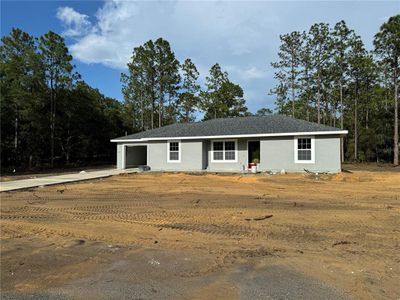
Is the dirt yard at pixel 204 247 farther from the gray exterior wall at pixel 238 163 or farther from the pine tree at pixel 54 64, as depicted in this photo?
the pine tree at pixel 54 64

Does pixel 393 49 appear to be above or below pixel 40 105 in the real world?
above

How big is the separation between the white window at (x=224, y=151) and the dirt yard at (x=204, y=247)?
11.0 meters

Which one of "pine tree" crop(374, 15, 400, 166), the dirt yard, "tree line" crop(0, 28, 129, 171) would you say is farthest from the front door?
"tree line" crop(0, 28, 129, 171)

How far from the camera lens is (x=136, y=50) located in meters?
42.2

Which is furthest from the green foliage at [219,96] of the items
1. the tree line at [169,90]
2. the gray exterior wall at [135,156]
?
the gray exterior wall at [135,156]

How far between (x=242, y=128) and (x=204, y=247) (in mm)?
16733

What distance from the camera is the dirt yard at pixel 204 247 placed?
4.11m

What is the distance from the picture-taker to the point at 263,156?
67.1 feet

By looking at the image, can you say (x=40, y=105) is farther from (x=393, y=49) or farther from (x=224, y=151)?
(x=393, y=49)

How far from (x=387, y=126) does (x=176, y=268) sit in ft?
115

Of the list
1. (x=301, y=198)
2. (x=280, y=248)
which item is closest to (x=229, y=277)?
A: (x=280, y=248)

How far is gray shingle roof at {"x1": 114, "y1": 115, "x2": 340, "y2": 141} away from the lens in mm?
20031

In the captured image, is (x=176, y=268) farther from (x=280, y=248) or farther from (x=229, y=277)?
(x=280, y=248)

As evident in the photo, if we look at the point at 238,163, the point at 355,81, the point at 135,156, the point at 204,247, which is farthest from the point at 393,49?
the point at 204,247
